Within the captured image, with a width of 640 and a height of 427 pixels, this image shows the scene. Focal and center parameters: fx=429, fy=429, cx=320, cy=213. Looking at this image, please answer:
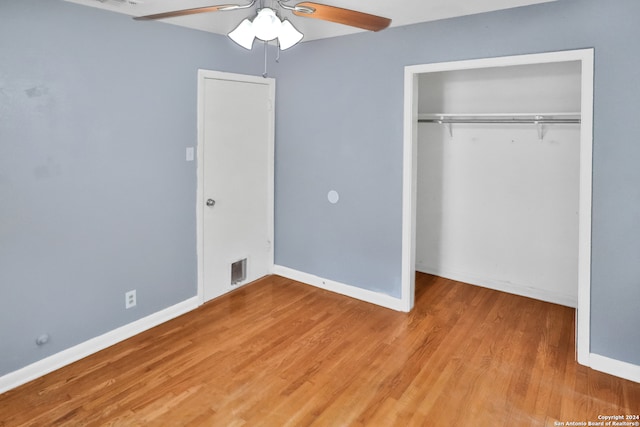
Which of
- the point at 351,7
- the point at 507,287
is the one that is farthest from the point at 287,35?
the point at 507,287

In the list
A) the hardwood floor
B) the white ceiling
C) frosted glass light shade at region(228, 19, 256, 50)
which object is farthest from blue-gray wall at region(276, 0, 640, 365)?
frosted glass light shade at region(228, 19, 256, 50)

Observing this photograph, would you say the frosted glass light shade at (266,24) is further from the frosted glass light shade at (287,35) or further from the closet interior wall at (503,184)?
the closet interior wall at (503,184)

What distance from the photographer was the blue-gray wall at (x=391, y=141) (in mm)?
2645

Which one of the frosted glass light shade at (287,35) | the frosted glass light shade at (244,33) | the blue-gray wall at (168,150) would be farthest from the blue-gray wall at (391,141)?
the frosted glass light shade at (244,33)

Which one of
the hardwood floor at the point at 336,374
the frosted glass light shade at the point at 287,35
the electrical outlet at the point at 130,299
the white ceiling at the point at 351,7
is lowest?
the hardwood floor at the point at 336,374

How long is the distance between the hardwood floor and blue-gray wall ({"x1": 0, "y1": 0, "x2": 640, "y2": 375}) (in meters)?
0.32

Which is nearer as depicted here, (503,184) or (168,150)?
(168,150)

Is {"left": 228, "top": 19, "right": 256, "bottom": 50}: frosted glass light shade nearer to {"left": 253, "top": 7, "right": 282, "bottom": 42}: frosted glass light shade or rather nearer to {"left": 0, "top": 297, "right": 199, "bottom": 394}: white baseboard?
{"left": 253, "top": 7, "right": 282, "bottom": 42}: frosted glass light shade

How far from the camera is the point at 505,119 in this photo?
3.90 meters

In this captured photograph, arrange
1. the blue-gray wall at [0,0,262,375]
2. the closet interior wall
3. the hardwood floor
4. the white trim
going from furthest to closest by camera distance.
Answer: the closet interior wall, the white trim, the blue-gray wall at [0,0,262,375], the hardwood floor

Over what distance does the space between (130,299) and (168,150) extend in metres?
1.19

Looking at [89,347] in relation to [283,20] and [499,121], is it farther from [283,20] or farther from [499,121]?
[499,121]

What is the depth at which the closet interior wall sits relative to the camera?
3746 mm

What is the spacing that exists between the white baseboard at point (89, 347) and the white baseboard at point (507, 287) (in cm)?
250
